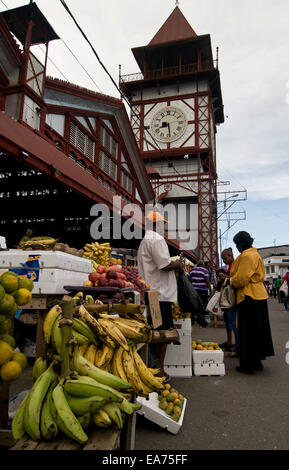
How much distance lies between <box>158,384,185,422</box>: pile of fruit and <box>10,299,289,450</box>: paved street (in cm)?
14

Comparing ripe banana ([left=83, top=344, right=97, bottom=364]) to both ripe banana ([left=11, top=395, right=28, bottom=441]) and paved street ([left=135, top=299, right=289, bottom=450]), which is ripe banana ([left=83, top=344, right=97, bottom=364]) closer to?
ripe banana ([left=11, top=395, right=28, bottom=441])

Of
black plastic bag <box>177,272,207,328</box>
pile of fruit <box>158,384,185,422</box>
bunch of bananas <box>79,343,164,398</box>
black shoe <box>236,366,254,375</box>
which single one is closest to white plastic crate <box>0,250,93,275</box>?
bunch of bananas <box>79,343,164,398</box>

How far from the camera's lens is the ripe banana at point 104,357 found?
1903 millimetres

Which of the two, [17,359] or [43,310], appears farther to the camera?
[43,310]

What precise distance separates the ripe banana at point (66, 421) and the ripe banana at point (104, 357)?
1.43ft

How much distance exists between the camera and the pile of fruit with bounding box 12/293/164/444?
4.68ft

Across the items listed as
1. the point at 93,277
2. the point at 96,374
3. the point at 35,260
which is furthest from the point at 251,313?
the point at 96,374

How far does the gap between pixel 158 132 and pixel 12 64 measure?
23121 millimetres

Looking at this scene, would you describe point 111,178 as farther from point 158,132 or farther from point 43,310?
point 158,132

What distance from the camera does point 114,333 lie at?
6.37 ft

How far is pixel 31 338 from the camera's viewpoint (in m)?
4.94

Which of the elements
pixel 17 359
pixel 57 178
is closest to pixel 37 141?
pixel 57 178

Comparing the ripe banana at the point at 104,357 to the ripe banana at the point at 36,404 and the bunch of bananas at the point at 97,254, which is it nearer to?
the ripe banana at the point at 36,404

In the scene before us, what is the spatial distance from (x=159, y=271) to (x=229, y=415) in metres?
1.98
